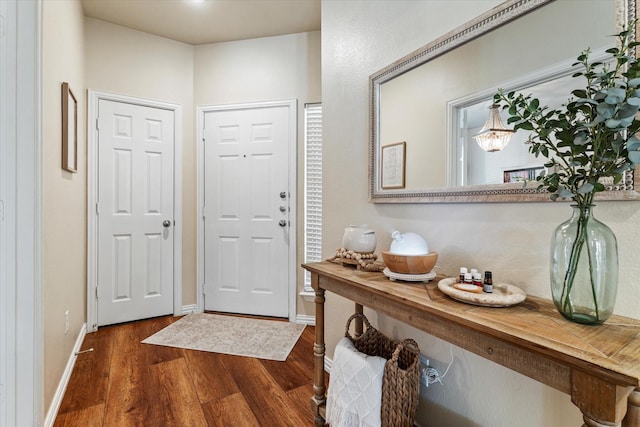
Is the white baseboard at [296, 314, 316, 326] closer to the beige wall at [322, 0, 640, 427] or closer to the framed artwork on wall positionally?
the beige wall at [322, 0, 640, 427]

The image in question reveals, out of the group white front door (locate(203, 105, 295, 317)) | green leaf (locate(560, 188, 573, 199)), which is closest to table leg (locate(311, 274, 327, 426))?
green leaf (locate(560, 188, 573, 199))

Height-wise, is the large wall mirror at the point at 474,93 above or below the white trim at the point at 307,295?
above

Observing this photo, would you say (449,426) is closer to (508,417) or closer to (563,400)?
(508,417)

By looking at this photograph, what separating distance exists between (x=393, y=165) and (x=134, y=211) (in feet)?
8.20

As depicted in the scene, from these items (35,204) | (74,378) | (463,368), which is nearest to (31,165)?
(35,204)

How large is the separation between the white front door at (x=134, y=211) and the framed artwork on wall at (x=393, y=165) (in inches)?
91.0

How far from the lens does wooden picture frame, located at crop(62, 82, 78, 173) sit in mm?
1946

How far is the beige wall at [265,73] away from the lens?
2.98m

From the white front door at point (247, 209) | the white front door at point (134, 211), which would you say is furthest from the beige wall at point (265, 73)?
the white front door at point (134, 211)

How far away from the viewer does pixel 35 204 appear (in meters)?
1.40

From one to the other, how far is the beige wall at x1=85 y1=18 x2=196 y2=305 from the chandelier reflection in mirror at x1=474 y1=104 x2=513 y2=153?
9.09ft

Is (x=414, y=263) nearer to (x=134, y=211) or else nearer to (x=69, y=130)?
(x=69, y=130)

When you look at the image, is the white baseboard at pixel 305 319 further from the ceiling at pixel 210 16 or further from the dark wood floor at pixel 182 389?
the ceiling at pixel 210 16

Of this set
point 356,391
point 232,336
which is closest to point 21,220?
point 356,391
